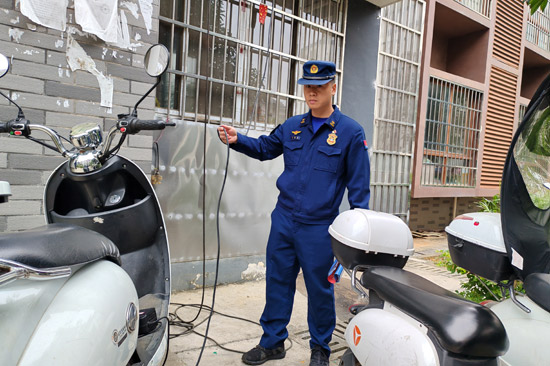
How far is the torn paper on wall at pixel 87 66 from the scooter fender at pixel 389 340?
2377mm

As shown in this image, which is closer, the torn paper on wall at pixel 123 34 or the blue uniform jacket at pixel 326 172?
the blue uniform jacket at pixel 326 172

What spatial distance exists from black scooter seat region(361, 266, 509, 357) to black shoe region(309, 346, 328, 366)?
115 cm

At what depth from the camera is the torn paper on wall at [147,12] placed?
3.14 meters

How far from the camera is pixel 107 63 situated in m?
3.01

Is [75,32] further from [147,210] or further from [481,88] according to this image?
[481,88]

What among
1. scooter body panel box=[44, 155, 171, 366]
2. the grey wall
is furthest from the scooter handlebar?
the grey wall

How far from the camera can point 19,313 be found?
106cm

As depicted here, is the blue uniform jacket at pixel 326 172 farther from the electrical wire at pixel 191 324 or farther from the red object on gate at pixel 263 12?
the red object on gate at pixel 263 12

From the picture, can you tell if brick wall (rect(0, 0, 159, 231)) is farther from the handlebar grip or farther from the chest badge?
the chest badge

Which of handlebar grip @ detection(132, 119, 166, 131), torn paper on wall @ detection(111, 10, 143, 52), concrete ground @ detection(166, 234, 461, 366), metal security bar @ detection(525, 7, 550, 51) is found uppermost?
metal security bar @ detection(525, 7, 550, 51)

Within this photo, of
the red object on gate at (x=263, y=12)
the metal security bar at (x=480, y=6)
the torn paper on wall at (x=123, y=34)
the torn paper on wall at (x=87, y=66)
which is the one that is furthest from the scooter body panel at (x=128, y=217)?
the metal security bar at (x=480, y=6)

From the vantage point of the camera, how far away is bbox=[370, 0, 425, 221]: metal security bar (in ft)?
19.1

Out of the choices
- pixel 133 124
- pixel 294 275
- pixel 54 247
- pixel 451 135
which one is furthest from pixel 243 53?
pixel 451 135

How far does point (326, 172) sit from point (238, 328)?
54.5 inches
